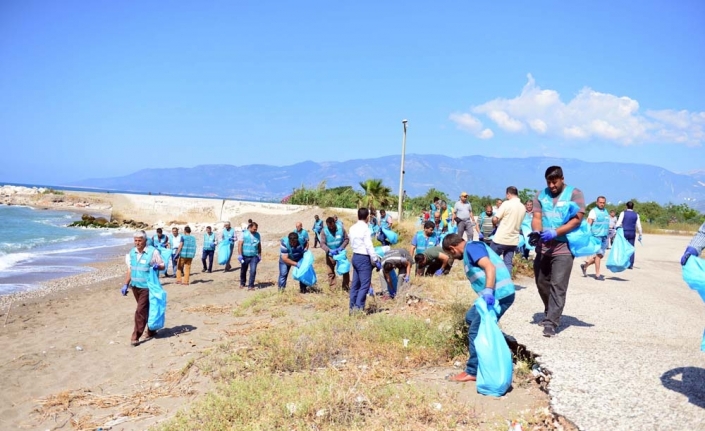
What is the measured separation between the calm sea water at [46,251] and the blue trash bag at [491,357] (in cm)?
1397

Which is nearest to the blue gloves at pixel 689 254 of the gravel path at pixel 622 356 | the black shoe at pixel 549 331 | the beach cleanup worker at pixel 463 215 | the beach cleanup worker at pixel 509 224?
the gravel path at pixel 622 356

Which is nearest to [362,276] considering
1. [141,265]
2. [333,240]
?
[333,240]

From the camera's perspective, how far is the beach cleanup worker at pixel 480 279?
4.67m

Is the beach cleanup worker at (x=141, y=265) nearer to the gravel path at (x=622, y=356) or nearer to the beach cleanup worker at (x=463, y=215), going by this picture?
the gravel path at (x=622, y=356)

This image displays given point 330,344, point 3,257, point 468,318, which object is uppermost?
point 468,318

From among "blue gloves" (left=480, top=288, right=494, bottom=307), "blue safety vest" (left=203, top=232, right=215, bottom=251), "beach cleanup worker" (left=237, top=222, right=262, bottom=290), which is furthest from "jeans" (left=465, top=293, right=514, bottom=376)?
"blue safety vest" (left=203, top=232, right=215, bottom=251)

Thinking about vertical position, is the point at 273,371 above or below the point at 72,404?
above

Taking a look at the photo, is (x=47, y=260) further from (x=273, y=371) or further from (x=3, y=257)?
(x=273, y=371)

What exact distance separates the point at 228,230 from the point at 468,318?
36.0 feet

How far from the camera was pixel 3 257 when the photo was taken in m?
21.0

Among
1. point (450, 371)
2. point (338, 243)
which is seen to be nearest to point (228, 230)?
point (338, 243)

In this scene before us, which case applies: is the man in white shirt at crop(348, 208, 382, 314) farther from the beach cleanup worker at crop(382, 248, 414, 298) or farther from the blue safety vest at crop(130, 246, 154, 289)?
the blue safety vest at crop(130, 246, 154, 289)

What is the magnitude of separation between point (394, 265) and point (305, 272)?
2.18 meters

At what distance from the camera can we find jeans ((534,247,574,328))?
563 centimetres
